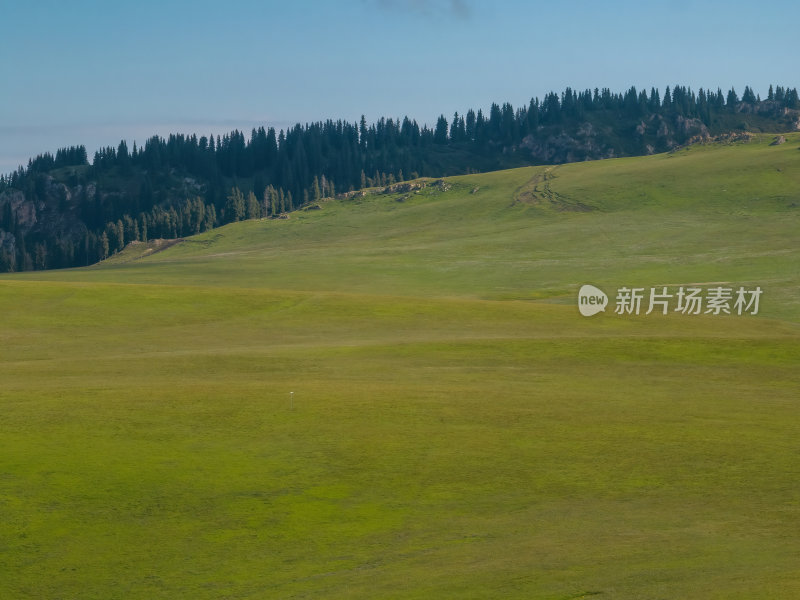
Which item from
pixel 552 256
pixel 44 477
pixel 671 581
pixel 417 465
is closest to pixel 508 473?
pixel 417 465

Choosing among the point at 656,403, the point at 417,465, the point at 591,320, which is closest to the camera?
the point at 417,465

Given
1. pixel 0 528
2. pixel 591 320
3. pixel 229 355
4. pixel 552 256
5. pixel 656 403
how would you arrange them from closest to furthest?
pixel 0 528, pixel 656 403, pixel 229 355, pixel 591 320, pixel 552 256

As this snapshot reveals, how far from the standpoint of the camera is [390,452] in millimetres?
28750

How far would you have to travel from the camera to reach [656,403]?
37.0 metres

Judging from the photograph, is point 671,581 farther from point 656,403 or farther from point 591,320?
point 591,320

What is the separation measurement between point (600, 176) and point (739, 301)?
108593 millimetres

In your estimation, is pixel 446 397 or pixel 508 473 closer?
pixel 508 473

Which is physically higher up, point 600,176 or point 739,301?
point 600,176

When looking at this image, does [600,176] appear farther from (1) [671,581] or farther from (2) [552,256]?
(1) [671,581]

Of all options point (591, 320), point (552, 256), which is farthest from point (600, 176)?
point (591, 320)

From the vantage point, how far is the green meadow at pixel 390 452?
20.3 m

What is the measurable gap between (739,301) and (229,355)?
52118 mm

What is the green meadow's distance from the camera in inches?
800

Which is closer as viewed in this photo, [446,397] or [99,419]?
[99,419]
